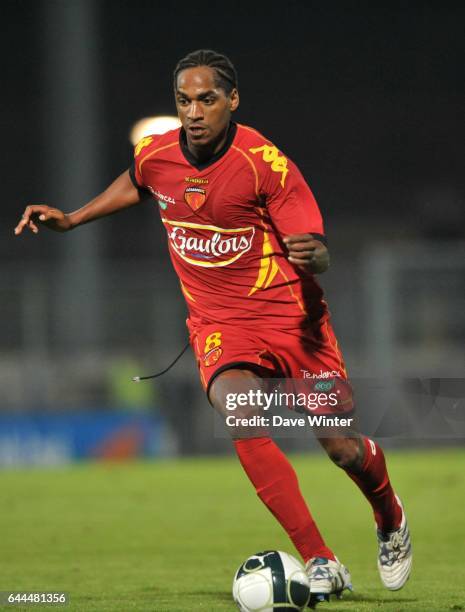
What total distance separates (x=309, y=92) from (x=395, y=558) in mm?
22134

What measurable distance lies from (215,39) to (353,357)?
1260 cm

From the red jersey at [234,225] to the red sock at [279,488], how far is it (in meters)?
0.58

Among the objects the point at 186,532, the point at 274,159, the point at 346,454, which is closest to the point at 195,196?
the point at 274,159

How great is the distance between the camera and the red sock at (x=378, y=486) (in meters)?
5.40

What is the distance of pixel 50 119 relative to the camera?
26391 mm

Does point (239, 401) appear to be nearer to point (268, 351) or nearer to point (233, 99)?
point (268, 351)

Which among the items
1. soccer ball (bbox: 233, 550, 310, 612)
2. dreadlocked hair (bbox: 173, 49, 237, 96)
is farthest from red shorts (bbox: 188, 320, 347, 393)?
dreadlocked hair (bbox: 173, 49, 237, 96)

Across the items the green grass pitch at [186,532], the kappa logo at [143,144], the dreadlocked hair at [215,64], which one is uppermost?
the dreadlocked hair at [215,64]

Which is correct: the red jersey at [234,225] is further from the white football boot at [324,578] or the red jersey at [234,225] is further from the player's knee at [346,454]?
the white football boot at [324,578]

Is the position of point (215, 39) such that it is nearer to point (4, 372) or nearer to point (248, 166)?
point (4, 372)

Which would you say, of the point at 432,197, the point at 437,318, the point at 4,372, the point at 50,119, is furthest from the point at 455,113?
Result: the point at 4,372

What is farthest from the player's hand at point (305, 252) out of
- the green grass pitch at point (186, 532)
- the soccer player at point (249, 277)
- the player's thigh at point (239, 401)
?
the green grass pitch at point (186, 532)

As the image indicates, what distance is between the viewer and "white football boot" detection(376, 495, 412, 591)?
5371 mm

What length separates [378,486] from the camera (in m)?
5.48
